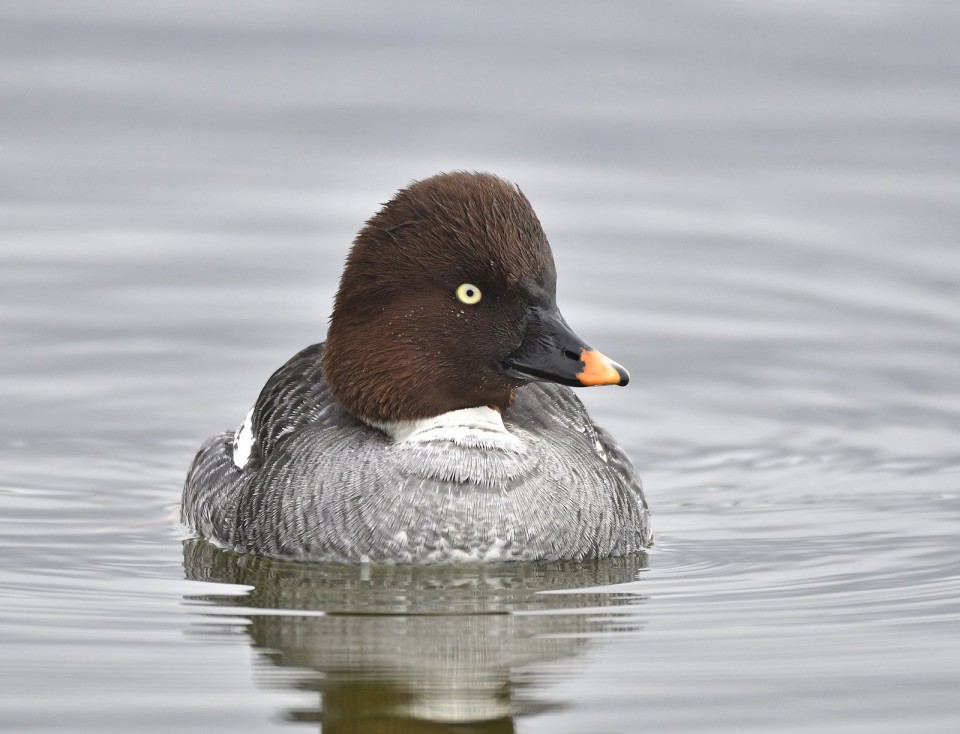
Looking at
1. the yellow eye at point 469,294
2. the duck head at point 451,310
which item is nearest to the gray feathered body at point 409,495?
the duck head at point 451,310

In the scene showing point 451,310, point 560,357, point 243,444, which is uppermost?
point 451,310

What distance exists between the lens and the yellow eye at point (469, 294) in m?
10.0

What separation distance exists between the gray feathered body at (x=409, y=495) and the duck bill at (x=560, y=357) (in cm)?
59

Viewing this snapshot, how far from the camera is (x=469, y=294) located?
10.0m

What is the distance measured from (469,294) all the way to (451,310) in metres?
0.13

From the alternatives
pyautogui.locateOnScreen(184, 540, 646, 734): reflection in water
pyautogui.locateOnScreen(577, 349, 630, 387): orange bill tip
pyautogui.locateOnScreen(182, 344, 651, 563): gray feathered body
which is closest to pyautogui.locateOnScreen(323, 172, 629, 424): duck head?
pyautogui.locateOnScreen(577, 349, 630, 387): orange bill tip

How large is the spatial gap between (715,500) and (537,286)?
2645 millimetres

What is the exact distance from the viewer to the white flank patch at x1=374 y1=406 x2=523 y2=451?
10328 millimetres

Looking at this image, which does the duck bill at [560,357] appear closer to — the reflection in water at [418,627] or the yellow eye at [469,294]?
the yellow eye at [469,294]

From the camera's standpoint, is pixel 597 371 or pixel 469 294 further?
pixel 469 294

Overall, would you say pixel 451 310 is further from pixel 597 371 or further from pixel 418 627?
pixel 418 627

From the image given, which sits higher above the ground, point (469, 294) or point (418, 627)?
point (469, 294)

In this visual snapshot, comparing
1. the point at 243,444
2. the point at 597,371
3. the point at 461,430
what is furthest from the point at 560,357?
the point at 243,444

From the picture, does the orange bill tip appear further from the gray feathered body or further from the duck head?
the gray feathered body
